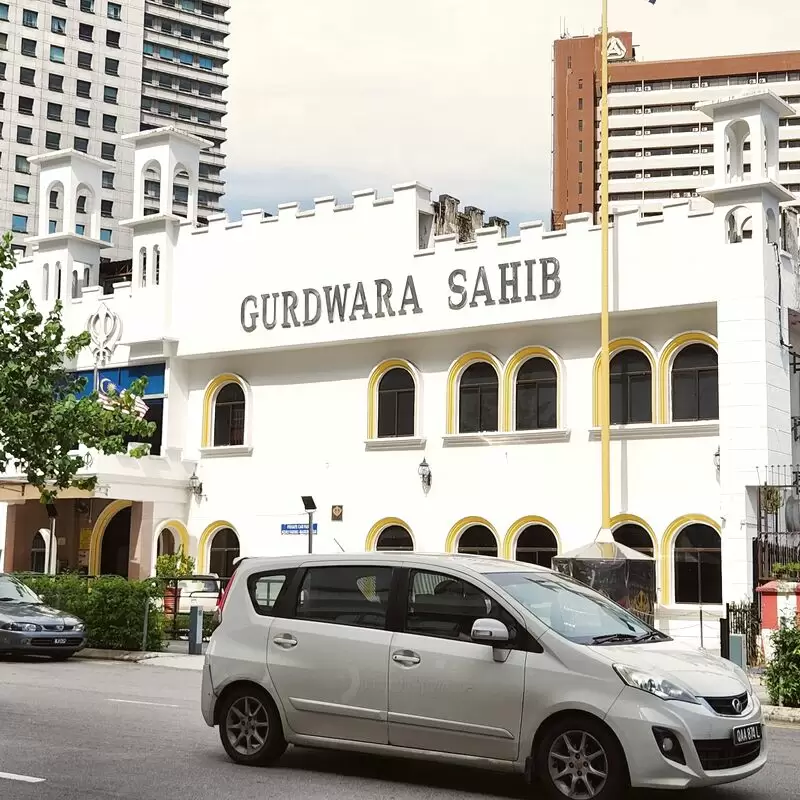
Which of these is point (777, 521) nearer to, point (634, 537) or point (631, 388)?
point (634, 537)

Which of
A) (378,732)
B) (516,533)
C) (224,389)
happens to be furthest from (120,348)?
(378,732)

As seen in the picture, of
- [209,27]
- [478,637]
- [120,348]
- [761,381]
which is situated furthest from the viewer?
[209,27]

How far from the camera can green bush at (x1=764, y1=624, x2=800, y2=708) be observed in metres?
15.1

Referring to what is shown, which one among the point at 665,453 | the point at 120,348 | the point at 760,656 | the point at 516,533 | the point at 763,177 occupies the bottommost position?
the point at 760,656

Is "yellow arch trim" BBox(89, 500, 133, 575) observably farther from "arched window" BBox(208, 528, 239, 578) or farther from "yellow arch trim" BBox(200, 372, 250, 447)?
"yellow arch trim" BBox(200, 372, 250, 447)

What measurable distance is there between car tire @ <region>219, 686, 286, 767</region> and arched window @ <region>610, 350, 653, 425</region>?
17.8 metres

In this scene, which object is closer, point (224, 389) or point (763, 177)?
point (763, 177)

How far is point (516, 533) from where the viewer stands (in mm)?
27984

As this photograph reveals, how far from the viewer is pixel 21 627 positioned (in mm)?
20766

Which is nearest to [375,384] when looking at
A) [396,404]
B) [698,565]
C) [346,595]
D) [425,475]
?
[396,404]

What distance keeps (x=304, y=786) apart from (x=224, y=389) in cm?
2419

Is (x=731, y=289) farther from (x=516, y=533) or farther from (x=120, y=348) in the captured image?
(x=120, y=348)

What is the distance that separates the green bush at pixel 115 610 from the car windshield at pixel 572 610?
14.2m

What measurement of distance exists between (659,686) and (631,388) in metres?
19.0
